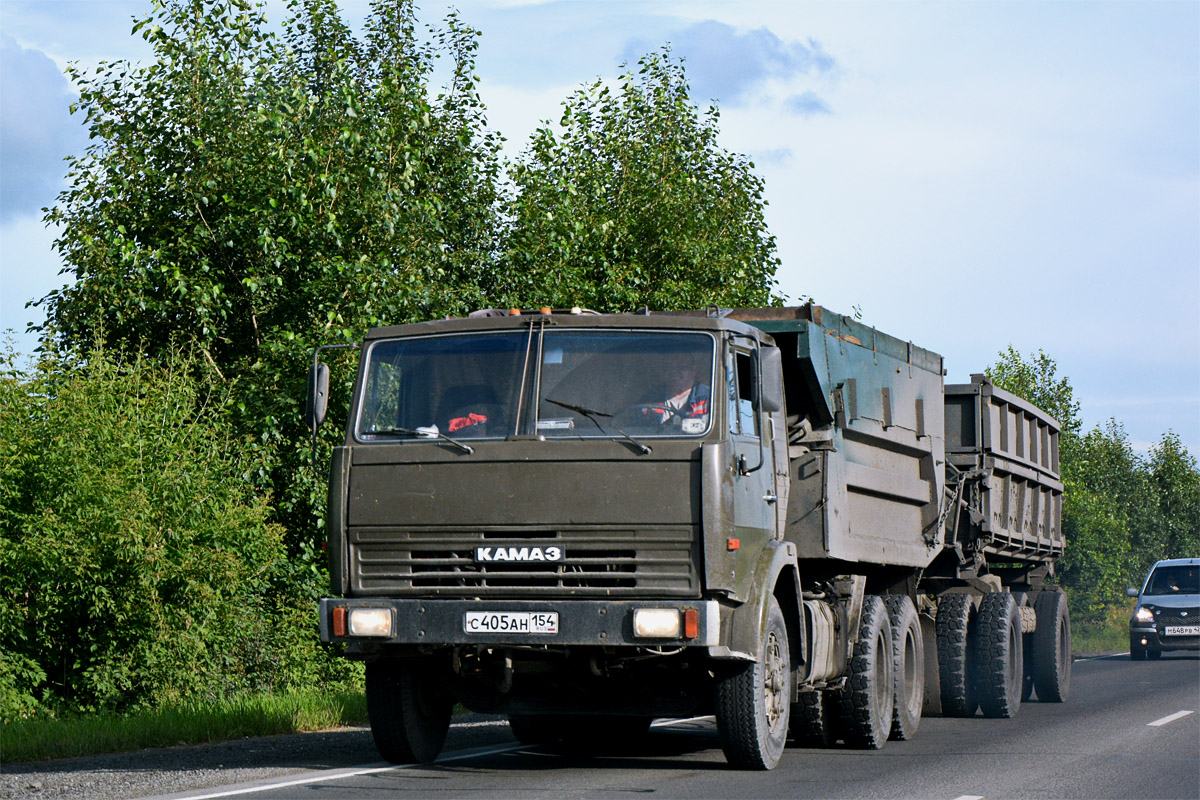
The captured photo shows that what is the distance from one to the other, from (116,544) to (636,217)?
13.1 m

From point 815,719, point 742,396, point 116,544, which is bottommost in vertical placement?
point 815,719

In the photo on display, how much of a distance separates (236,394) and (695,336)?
11606 millimetres

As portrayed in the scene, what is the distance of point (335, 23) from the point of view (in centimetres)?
2512

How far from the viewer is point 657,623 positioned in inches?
333

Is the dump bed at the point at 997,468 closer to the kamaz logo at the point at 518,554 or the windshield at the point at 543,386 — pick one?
the windshield at the point at 543,386

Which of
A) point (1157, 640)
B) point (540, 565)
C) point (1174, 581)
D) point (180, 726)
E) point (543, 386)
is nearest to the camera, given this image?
point (540, 565)

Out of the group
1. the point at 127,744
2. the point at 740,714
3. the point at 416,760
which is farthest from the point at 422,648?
the point at 127,744

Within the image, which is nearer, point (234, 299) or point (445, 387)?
point (445, 387)

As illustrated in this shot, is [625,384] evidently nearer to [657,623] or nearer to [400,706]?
[657,623]

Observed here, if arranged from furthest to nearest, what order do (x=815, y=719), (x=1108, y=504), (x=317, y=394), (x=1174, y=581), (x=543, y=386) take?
(x=1108, y=504) → (x=1174, y=581) → (x=815, y=719) → (x=317, y=394) → (x=543, y=386)

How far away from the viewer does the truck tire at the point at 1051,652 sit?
17422 millimetres

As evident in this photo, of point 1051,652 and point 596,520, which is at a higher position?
point 596,520

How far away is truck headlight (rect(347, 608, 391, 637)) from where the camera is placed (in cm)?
883

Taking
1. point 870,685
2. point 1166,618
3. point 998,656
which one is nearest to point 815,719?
point 870,685
